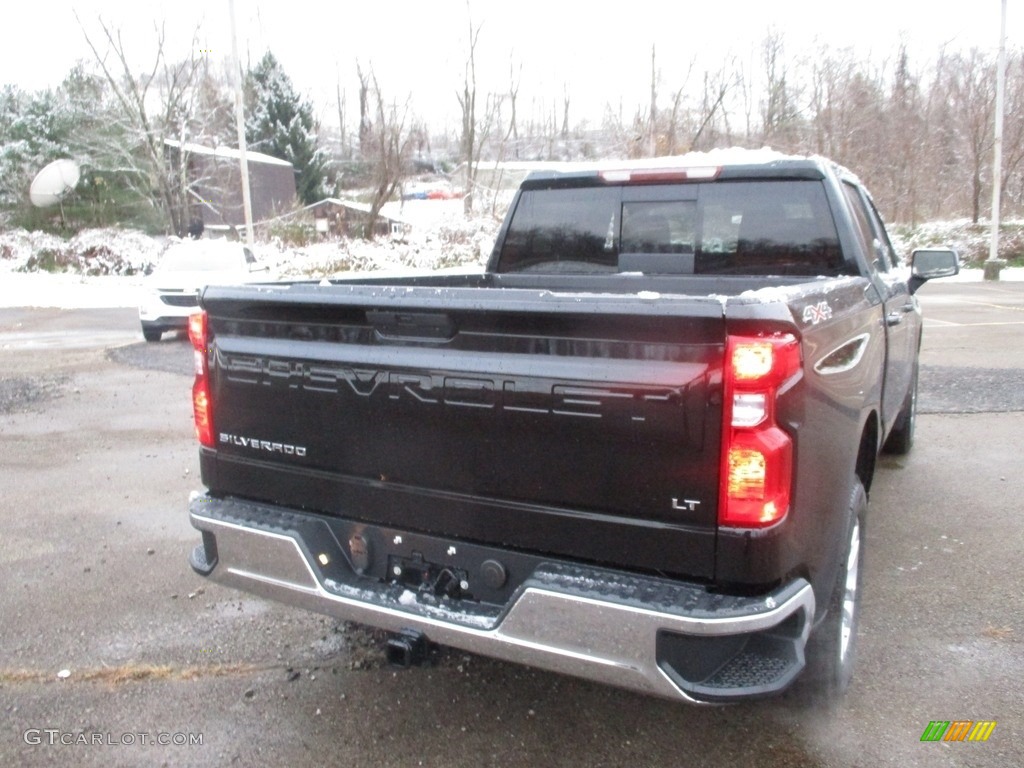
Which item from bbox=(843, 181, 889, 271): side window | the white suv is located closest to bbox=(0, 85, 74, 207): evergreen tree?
the white suv

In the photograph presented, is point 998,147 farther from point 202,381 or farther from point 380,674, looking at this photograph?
point 202,381

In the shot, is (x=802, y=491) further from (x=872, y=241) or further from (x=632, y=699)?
(x=872, y=241)

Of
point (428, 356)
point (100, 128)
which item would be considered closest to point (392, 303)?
point (428, 356)

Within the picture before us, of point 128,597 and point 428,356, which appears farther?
point 128,597

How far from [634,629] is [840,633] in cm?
104

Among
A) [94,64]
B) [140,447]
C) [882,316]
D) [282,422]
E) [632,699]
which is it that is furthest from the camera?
[94,64]

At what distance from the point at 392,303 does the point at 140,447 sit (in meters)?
5.55

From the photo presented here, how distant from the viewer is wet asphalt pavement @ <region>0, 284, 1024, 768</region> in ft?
10.5

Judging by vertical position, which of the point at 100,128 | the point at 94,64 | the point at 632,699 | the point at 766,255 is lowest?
the point at 632,699

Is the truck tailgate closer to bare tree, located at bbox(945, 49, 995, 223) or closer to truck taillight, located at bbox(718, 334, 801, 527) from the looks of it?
truck taillight, located at bbox(718, 334, 801, 527)

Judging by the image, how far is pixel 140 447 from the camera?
7.61 metres

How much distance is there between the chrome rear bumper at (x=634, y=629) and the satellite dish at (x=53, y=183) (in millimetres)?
38159

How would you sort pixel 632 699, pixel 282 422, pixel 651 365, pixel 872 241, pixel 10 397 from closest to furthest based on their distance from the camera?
1. pixel 651 365
2. pixel 282 422
3. pixel 632 699
4. pixel 872 241
5. pixel 10 397

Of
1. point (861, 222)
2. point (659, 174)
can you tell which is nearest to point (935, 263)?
point (861, 222)
